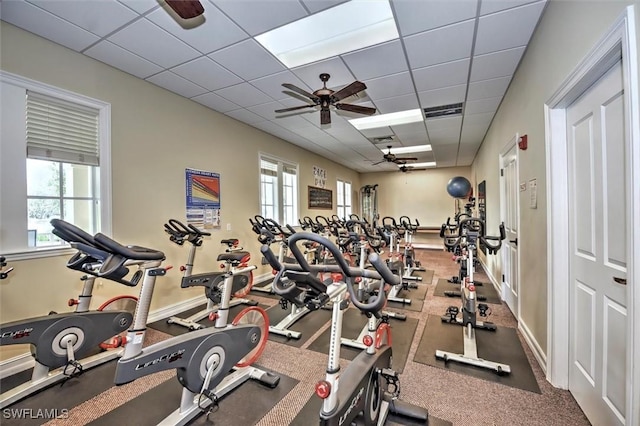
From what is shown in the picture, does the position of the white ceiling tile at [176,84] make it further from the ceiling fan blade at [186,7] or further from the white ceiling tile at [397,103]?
the white ceiling tile at [397,103]

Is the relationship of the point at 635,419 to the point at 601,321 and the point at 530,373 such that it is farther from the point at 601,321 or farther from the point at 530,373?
the point at 530,373

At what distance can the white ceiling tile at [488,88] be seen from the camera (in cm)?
326

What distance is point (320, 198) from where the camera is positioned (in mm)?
7344

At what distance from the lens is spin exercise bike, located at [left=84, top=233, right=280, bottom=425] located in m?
1.52

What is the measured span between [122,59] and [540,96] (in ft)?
13.0

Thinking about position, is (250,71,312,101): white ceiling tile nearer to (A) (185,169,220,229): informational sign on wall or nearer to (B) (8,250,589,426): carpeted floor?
(A) (185,169,220,229): informational sign on wall

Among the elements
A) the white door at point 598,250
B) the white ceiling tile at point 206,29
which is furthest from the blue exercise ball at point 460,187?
the white ceiling tile at point 206,29

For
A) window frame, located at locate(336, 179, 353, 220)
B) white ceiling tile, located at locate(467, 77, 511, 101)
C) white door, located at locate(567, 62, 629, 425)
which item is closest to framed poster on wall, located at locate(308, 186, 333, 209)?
window frame, located at locate(336, 179, 353, 220)

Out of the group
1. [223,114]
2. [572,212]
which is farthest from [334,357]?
[223,114]

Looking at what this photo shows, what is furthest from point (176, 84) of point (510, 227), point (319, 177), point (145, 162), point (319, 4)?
point (510, 227)

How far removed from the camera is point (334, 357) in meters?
1.29

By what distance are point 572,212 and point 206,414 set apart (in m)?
2.85

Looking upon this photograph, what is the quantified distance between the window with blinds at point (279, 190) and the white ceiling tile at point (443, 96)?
3.01 m

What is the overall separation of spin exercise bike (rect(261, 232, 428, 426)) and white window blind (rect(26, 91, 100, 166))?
2.63 meters
